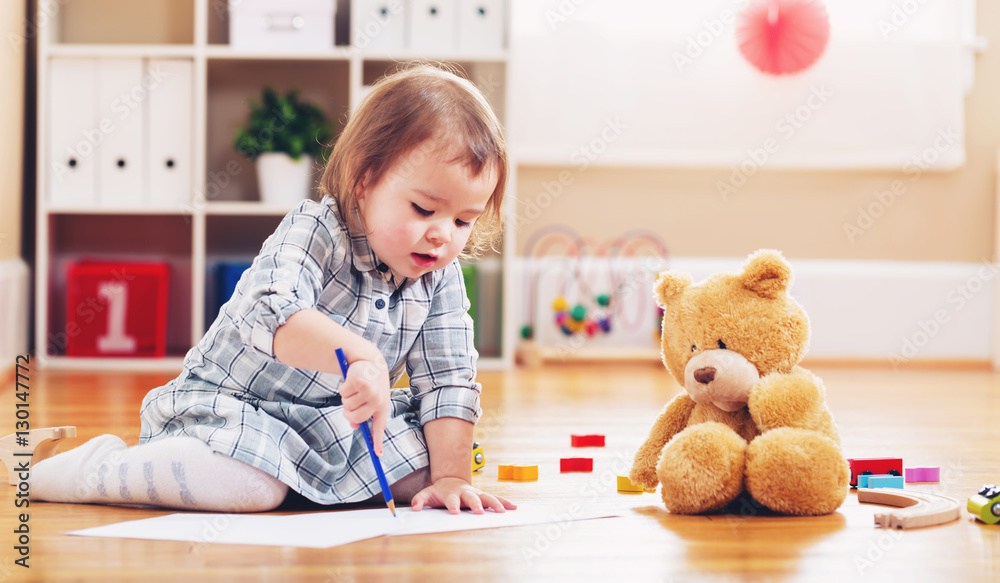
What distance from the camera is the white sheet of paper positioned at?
0.69 meters

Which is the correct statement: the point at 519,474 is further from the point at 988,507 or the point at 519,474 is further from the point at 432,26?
the point at 432,26

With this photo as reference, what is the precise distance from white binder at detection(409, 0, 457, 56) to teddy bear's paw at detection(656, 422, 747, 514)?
1.58 metres

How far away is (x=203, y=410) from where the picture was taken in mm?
849

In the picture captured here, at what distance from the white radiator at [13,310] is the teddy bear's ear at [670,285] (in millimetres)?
1446

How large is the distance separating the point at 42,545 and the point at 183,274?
1.81 m

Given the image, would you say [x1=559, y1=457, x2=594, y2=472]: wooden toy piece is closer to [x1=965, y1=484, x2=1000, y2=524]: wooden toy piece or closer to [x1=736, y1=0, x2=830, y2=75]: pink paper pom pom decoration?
[x1=965, y1=484, x2=1000, y2=524]: wooden toy piece

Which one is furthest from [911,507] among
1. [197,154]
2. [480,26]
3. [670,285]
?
[197,154]

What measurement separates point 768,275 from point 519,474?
1.10ft

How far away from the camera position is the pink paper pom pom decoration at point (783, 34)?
2.48 m

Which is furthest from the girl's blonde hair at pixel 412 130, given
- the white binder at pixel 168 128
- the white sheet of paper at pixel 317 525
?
the white binder at pixel 168 128

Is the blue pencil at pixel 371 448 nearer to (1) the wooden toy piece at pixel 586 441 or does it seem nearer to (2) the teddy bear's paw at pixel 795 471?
(2) the teddy bear's paw at pixel 795 471

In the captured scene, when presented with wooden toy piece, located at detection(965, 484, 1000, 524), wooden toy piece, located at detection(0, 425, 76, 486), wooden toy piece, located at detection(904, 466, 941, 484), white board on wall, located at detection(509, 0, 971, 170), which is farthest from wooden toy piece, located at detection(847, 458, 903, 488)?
white board on wall, located at detection(509, 0, 971, 170)

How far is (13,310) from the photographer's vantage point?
2035mm

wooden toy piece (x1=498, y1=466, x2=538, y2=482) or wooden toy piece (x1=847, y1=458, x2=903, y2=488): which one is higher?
wooden toy piece (x1=847, y1=458, x2=903, y2=488)
